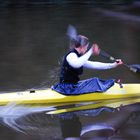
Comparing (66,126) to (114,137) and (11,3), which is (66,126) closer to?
(114,137)

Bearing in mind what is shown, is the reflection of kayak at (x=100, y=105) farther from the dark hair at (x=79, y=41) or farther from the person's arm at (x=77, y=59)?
the dark hair at (x=79, y=41)

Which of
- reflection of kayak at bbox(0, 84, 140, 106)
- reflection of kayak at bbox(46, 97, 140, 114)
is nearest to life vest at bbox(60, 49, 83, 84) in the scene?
reflection of kayak at bbox(0, 84, 140, 106)

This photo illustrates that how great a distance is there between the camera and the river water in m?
5.23

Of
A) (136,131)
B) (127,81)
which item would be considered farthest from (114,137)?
(127,81)

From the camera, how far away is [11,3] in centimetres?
1334

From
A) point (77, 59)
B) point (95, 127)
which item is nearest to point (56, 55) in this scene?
point (77, 59)

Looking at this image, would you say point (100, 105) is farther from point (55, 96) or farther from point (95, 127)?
point (95, 127)

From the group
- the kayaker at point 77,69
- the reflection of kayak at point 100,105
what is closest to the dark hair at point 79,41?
the kayaker at point 77,69

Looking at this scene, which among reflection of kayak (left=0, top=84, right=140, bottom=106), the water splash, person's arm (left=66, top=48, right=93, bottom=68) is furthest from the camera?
reflection of kayak (left=0, top=84, right=140, bottom=106)

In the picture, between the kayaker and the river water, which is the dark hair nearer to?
the kayaker

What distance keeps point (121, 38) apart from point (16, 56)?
2.37 metres

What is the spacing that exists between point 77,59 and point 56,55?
9.14ft

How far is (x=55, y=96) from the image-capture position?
5.94m

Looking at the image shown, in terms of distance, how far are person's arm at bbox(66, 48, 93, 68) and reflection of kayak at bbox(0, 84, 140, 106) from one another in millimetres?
396
